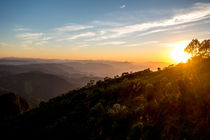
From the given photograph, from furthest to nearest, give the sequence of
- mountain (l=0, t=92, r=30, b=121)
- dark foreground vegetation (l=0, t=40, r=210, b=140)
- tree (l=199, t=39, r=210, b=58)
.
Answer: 1. mountain (l=0, t=92, r=30, b=121)
2. tree (l=199, t=39, r=210, b=58)
3. dark foreground vegetation (l=0, t=40, r=210, b=140)

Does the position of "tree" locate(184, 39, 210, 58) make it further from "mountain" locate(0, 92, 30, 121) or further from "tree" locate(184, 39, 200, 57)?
"mountain" locate(0, 92, 30, 121)

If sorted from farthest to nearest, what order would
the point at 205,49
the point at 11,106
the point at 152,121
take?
the point at 11,106 < the point at 205,49 < the point at 152,121

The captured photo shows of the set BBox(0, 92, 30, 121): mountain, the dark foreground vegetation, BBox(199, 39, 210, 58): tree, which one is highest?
BBox(199, 39, 210, 58): tree

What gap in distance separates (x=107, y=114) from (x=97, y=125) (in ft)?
3.03

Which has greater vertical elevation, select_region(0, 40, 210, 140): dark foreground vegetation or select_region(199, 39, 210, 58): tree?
select_region(199, 39, 210, 58): tree

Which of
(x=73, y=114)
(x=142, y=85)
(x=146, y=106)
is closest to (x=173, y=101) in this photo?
(x=146, y=106)

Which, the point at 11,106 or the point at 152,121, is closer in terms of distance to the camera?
the point at 152,121

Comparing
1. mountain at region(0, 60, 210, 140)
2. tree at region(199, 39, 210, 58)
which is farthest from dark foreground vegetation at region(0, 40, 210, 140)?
tree at region(199, 39, 210, 58)

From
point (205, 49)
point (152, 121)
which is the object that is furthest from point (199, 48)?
point (152, 121)

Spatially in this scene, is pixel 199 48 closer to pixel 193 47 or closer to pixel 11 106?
pixel 193 47

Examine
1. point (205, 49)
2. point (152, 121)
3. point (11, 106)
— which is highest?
point (205, 49)

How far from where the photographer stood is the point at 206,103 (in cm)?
736

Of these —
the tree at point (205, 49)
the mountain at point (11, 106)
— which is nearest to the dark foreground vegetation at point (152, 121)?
the tree at point (205, 49)

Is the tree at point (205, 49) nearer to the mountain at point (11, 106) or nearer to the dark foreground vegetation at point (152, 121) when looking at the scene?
the dark foreground vegetation at point (152, 121)
